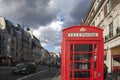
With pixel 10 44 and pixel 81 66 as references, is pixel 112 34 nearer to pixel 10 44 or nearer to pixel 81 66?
pixel 81 66

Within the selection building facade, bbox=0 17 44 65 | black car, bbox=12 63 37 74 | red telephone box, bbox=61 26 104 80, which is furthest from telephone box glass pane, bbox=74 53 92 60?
building facade, bbox=0 17 44 65

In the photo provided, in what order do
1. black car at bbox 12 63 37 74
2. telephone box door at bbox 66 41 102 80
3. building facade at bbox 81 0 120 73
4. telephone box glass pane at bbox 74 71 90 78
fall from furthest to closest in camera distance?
black car at bbox 12 63 37 74
building facade at bbox 81 0 120 73
telephone box glass pane at bbox 74 71 90 78
telephone box door at bbox 66 41 102 80

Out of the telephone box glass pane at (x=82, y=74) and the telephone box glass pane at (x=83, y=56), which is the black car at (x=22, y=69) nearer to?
the telephone box glass pane at (x=82, y=74)

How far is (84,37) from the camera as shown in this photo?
1041cm

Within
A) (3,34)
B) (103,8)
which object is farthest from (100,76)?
(3,34)

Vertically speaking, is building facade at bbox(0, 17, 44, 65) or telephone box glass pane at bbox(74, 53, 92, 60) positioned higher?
building facade at bbox(0, 17, 44, 65)

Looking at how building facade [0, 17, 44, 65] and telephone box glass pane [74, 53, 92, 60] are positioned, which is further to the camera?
building facade [0, 17, 44, 65]

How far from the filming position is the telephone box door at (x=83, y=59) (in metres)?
10.4

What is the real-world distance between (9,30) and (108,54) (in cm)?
6778

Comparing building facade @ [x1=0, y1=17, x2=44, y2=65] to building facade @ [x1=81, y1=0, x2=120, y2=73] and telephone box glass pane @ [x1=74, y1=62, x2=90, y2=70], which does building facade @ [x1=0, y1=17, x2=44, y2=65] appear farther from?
telephone box glass pane @ [x1=74, y1=62, x2=90, y2=70]

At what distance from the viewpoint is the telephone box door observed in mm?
10359

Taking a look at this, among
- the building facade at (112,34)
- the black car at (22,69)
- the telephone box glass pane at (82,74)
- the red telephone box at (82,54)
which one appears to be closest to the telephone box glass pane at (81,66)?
the red telephone box at (82,54)

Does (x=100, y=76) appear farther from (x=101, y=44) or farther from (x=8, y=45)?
(x=8, y=45)

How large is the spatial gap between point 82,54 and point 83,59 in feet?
0.61
